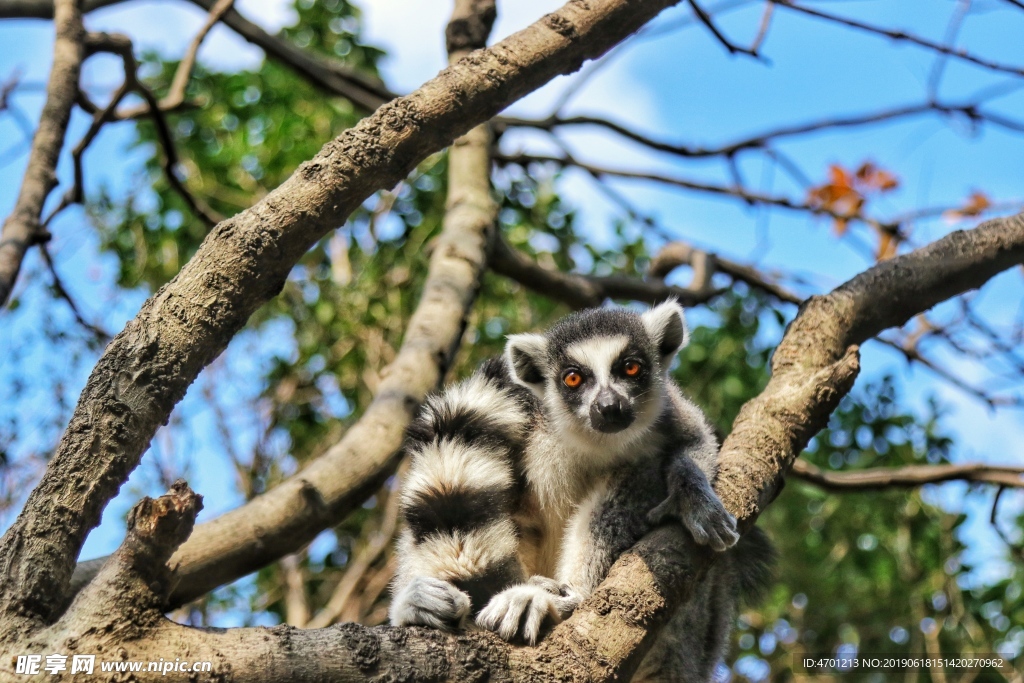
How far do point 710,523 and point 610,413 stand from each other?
58 centimetres

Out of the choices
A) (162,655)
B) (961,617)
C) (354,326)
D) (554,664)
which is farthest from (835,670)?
(162,655)

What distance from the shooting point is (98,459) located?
2404mm

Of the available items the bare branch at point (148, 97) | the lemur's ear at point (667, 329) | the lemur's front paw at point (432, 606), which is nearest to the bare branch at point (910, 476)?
the lemur's ear at point (667, 329)

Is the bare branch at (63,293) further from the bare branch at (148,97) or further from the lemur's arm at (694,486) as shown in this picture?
the lemur's arm at (694,486)

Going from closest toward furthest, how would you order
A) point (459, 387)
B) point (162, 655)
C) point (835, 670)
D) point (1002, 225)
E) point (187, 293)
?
1. point (162, 655)
2. point (187, 293)
3. point (459, 387)
4. point (1002, 225)
5. point (835, 670)

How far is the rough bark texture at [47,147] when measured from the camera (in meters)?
3.77

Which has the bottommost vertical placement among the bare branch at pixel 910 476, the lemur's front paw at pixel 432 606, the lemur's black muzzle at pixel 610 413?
the bare branch at pixel 910 476

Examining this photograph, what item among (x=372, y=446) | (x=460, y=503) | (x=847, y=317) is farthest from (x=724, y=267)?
(x=460, y=503)

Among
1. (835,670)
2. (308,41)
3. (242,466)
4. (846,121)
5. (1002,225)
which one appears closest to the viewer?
(1002,225)

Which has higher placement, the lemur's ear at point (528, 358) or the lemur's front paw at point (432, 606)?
the lemur's ear at point (528, 358)

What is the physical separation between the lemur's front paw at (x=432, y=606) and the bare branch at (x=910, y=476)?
2423mm

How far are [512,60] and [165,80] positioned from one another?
5.75 m

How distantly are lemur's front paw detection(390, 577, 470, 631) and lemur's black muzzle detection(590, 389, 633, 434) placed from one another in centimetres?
84

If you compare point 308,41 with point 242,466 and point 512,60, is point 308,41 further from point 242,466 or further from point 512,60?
point 512,60
